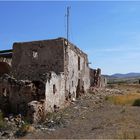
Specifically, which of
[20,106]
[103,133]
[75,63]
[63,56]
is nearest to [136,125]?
[103,133]

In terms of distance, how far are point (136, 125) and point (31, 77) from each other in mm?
10104

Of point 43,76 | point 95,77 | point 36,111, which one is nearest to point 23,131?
point 36,111

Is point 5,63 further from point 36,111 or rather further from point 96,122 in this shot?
point 96,122

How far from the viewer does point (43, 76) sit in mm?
22594

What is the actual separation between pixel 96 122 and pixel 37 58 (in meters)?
8.50

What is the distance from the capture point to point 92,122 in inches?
763

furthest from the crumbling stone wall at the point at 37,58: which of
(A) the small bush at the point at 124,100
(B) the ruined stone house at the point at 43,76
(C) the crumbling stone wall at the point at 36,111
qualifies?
(A) the small bush at the point at 124,100

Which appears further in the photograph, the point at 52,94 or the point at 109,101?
the point at 109,101

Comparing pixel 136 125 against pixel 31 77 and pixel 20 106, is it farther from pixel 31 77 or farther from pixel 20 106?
pixel 31 77

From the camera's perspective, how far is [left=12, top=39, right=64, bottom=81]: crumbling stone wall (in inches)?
993

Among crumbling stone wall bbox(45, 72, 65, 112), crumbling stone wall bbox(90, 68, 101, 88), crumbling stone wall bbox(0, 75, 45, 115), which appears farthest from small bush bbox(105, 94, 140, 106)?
crumbling stone wall bbox(90, 68, 101, 88)

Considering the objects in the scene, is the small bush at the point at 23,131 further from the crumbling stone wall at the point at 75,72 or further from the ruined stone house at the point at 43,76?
the crumbling stone wall at the point at 75,72

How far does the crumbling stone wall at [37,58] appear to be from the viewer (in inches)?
993

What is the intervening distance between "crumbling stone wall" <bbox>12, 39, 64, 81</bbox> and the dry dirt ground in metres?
3.20
